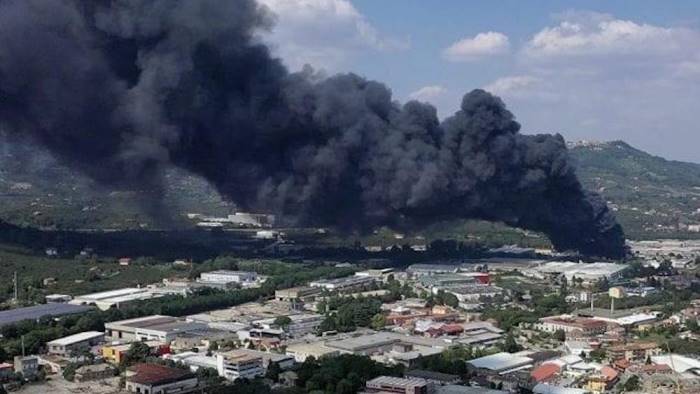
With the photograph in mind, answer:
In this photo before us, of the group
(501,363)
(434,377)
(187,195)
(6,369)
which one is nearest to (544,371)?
(501,363)

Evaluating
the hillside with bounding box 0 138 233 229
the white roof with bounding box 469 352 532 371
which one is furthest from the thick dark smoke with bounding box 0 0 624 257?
the white roof with bounding box 469 352 532 371

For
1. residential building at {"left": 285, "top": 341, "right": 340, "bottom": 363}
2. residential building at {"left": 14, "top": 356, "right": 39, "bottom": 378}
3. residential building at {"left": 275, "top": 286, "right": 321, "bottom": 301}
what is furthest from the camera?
residential building at {"left": 275, "top": 286, "right": 321, "bottom": 301}

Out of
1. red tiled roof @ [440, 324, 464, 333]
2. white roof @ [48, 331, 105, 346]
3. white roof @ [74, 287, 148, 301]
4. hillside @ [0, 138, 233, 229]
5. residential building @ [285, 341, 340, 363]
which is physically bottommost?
residential building @ [285, 341, 340, 363]

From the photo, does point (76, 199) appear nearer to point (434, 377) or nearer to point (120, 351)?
point (120, 351)

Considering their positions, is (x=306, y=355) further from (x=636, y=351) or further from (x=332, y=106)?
(x=332, y=106)

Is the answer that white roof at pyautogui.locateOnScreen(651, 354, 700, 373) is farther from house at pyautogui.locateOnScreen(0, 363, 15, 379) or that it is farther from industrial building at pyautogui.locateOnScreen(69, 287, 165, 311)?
industrial building at pyautogui.locateOnScreen(69, 287, 165, 311)

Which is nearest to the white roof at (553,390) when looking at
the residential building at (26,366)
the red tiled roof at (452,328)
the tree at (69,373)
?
the red tiled roof at (452,328)

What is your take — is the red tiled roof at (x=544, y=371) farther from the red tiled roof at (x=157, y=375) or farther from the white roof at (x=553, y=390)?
the red tiled roof at (x=157, y=375)
